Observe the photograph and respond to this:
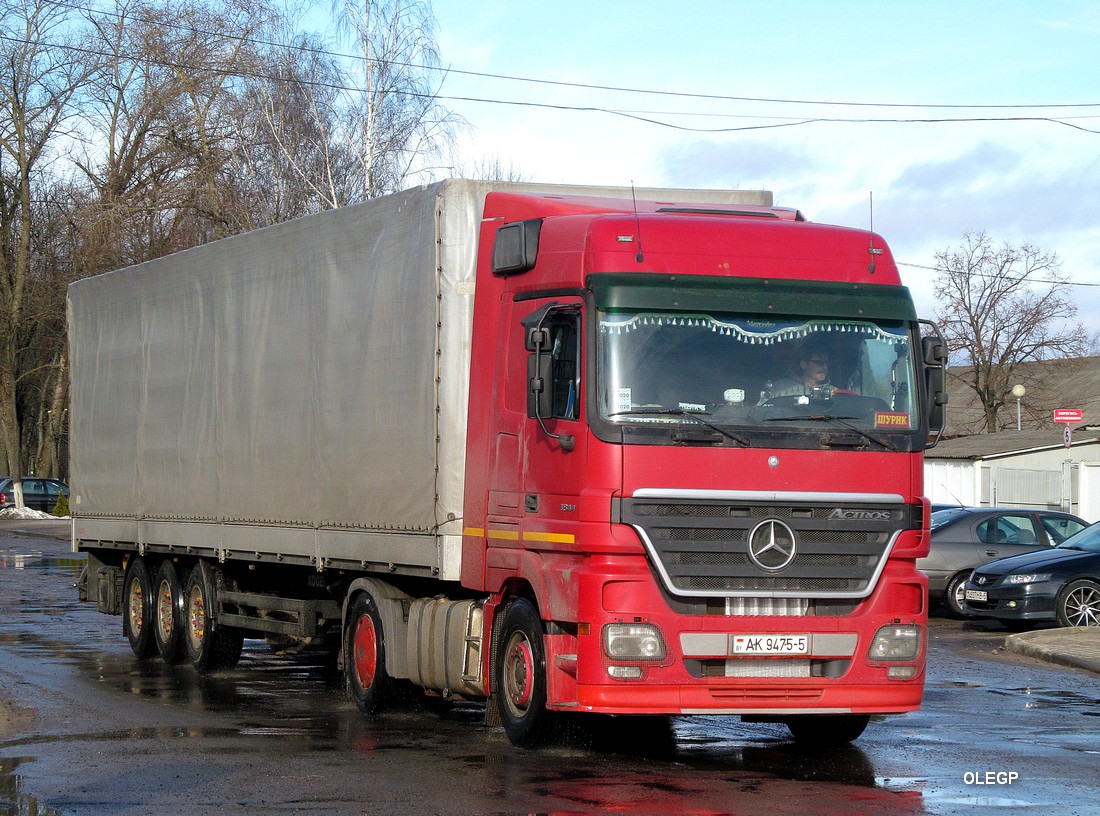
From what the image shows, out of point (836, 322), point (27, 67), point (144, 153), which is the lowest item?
point (836, 322)

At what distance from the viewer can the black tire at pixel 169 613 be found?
15.2 metres

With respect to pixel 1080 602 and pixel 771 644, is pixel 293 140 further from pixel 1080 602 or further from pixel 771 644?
pixel 771 644

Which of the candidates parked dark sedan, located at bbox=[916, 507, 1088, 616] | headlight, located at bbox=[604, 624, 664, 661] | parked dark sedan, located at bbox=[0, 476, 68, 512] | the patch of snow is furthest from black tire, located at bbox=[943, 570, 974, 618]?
parked dark sedan, located at bbox=[0, 476, 68, 512]

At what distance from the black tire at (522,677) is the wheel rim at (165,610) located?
6.43 metres

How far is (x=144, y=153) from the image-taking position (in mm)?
42844

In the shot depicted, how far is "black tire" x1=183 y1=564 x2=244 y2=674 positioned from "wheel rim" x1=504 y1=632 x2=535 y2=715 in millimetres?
5190

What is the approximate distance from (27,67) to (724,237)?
39928 millimetres

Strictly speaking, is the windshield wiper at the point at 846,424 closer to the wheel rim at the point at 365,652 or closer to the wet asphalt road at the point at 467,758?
the wet asphalt road at the point at 467,758

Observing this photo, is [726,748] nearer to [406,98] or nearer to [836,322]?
[836,322]

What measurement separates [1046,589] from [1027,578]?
260 mm

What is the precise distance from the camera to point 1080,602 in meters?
18.4

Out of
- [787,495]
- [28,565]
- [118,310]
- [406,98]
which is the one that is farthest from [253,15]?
[787,495]

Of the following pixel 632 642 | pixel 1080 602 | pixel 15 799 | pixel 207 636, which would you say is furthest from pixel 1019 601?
pixel 15 799

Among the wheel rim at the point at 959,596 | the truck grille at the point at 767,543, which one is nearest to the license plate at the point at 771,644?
the truck grille at the point at 767,543
